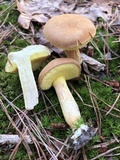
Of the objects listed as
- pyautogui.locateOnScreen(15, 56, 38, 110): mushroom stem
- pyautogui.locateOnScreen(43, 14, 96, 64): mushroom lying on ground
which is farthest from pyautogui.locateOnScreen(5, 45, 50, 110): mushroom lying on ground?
pyautogui.locateOnScreen(43, 14, 96, 64): mushroom lying on ground

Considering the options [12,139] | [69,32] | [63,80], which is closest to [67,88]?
[63,80]

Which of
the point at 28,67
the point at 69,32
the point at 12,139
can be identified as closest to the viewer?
the point at 12,139

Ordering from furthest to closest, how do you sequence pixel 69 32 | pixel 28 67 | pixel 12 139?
pixel 28 67 → pixel 69 32 → pixel 12 139

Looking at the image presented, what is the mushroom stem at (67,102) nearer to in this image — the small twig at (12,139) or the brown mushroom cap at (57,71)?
the brown mushroom cap at (57,71)

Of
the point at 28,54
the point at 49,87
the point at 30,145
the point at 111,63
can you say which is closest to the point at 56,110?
the point at 49,87

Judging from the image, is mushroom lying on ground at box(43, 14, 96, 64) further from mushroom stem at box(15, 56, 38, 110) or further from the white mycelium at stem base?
mushroom stem at box(15, 56, 38, 110)

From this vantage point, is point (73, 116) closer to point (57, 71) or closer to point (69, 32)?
point (57, 71)

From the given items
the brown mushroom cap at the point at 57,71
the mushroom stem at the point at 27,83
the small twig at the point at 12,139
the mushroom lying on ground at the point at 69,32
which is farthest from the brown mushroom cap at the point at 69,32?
the small twig at the point at 12,139
